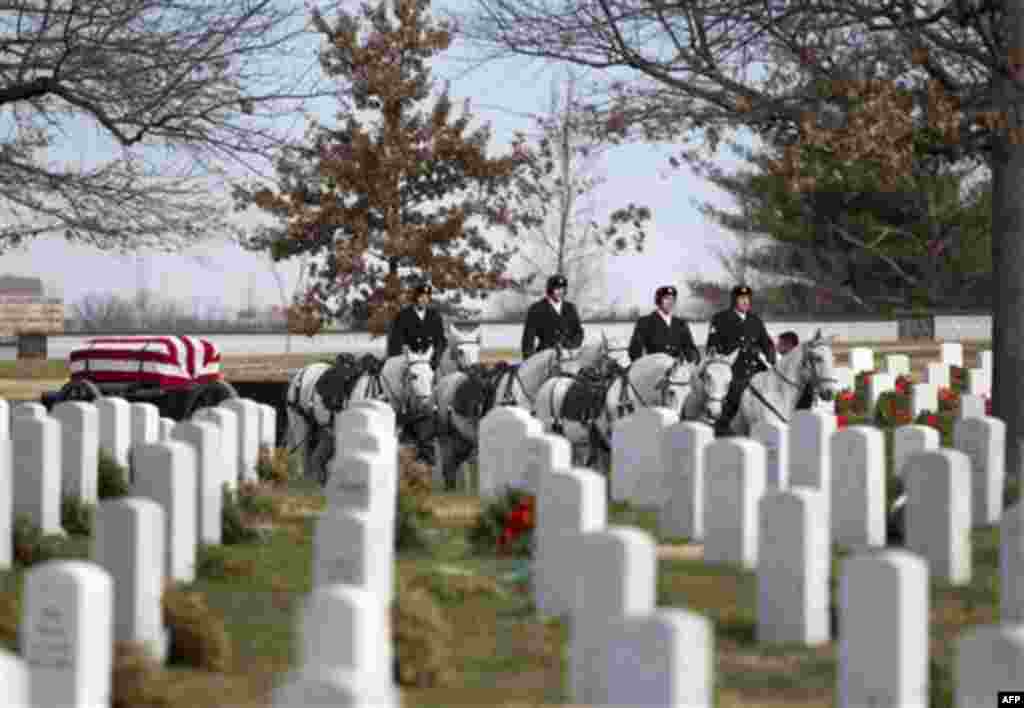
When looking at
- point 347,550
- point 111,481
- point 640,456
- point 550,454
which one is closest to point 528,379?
point 640,456

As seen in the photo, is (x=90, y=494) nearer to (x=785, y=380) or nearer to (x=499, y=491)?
(x=499, y=491)

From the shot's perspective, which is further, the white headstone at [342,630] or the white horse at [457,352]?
the white horse at [457,352]

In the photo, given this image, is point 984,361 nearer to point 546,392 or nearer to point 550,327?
point 550,327

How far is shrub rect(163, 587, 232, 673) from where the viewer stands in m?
8.88

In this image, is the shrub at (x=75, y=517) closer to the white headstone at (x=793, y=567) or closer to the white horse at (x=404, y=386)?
the white horse at (x=404, y=386)

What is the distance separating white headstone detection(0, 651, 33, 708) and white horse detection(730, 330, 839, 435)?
38.7ft

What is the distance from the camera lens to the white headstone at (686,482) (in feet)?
41.0

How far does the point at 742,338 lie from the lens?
19.7m

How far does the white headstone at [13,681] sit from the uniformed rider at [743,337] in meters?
13.0

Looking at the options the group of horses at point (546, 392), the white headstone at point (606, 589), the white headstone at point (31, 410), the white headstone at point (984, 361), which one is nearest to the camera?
the white headstone at point (606, 589)

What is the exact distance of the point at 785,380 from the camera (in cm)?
1784

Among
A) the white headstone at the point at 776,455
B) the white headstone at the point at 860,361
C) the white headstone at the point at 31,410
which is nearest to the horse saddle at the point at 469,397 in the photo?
the white headstone at the point at 31,410

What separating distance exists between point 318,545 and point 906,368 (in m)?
22.4

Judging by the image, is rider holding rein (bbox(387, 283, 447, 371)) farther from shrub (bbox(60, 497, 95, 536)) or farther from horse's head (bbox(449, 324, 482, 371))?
shrub (bbox(60, 497, 95, 536))
